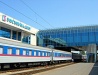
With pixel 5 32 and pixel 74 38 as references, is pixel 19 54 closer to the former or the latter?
pixel 5 32

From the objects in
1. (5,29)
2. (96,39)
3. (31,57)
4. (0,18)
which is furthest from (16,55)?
(96,39)

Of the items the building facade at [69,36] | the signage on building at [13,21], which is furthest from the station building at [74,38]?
the signage on building at [13,21]

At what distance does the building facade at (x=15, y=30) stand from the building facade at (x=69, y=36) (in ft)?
14.5

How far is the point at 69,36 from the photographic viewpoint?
7694 cm

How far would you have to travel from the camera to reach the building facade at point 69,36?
74.2 m

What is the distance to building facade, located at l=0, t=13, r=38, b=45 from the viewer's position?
55875 mm

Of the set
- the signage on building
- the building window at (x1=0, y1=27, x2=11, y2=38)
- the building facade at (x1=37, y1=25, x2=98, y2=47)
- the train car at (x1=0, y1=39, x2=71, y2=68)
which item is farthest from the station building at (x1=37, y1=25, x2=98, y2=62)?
the train car at (x1=0, y1=39, x2=71, y2=68)

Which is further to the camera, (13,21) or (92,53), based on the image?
(92,53)

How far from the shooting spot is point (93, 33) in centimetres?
7406

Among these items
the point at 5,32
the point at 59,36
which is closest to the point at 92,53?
the point at 59,36

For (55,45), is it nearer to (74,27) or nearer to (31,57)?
(74,27)

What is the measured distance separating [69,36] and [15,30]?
19777 millimetres

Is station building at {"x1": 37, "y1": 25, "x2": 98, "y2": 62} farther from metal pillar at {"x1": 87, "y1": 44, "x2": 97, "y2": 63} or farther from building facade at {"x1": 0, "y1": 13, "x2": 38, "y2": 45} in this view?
building facade at {"x1": 0, "y1": 13, "x2": 38, "y2": 45}

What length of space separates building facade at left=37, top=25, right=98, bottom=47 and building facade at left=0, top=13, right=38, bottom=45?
4406 mm
